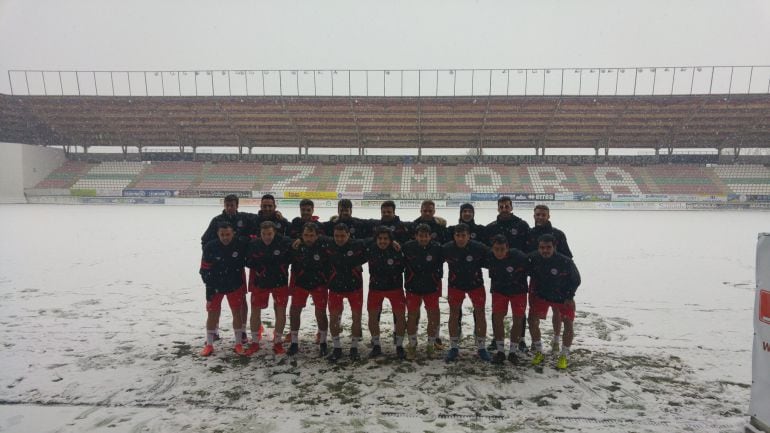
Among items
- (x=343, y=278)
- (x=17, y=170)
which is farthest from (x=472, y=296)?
(x=17, y=170)

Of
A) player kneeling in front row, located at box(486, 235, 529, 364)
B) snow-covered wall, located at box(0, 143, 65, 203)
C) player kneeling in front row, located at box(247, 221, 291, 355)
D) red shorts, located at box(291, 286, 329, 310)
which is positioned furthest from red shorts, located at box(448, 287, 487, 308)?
snow-covered wall, located at box(0, 143, 65, 203)

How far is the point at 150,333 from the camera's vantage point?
527cm

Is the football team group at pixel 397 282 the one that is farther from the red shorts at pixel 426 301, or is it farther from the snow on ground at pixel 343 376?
the snow on ground at pixel 343 376

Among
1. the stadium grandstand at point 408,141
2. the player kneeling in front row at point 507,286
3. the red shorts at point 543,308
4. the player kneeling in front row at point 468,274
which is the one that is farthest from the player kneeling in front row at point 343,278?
the stadium grandstand at point 408,141

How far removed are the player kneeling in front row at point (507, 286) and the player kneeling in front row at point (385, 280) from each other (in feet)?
3.86

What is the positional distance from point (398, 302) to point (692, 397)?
10.6 feet

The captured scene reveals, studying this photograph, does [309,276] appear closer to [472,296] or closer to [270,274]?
[270,274]

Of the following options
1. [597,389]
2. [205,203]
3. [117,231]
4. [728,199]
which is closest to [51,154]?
[205,203]

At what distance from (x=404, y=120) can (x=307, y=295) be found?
34334 mm

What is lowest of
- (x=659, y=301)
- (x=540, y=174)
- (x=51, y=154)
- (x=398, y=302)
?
(x=659, y=301)

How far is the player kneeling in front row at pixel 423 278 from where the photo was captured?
4.60 meters

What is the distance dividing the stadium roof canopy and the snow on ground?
3084 centimetres

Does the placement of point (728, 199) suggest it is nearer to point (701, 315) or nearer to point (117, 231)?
point (701, 315)

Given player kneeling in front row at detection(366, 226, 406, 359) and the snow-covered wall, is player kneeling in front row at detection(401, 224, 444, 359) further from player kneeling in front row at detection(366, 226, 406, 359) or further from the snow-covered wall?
the snow-covered wall
